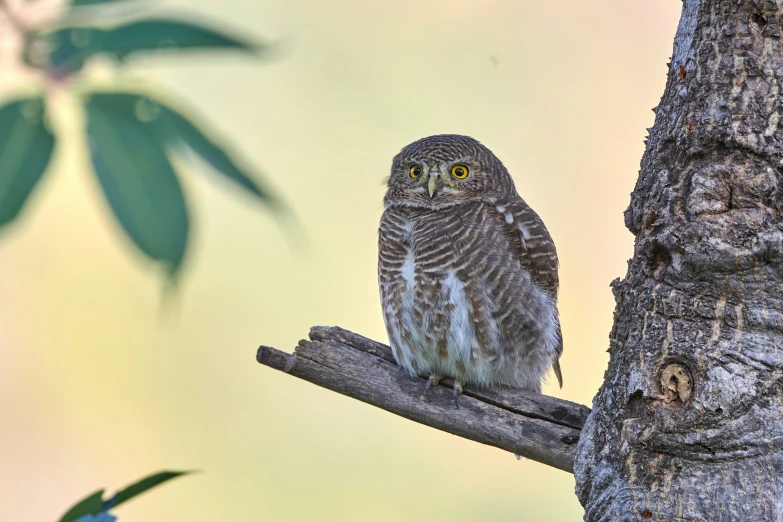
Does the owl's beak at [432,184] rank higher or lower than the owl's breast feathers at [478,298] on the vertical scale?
higher

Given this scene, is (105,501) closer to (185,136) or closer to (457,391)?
(185,136)

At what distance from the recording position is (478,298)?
364cm

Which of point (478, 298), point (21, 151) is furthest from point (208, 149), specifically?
point (478, 298)

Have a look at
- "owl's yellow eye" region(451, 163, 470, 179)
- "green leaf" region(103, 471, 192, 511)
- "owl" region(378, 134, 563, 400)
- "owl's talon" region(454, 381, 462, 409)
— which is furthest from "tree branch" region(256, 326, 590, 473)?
"green leaf" region(103, 471, 192, 511)

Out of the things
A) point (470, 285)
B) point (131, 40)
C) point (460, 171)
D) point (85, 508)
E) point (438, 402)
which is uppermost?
point (460, 171)

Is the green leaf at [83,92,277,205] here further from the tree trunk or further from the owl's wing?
the owl's wing

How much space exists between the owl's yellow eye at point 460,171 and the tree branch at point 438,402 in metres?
1.20

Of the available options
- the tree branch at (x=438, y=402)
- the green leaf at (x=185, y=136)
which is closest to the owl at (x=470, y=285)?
the tree branch at (x=438, y=402)

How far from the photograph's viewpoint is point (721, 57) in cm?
224

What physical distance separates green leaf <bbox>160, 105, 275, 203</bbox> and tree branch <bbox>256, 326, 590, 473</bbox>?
2304 millimetres

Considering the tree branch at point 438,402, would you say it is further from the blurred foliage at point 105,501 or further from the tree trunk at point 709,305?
the blurred foliage at point 105,501

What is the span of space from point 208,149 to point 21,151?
15 centimetres

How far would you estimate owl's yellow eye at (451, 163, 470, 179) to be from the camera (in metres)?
4.11

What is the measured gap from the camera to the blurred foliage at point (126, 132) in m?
0.68
